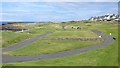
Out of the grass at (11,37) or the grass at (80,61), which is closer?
the grass at (80,61)

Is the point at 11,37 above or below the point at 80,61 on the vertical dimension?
above

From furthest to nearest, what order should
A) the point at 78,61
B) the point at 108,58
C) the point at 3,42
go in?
the point at 3,42 → the point at 108,58 → the point at 78,61

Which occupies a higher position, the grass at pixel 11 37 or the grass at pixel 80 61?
the grass at pixel 11 37

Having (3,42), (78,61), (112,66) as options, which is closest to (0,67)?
(78,61)

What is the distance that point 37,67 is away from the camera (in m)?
49.2

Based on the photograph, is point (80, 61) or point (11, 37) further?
point (11, 37)

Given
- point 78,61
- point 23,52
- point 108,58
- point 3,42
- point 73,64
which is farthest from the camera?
point 3,42

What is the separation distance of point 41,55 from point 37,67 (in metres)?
16.1

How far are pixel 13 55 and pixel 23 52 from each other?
15.2ft

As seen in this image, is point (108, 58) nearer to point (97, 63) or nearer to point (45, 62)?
point (97, 63)

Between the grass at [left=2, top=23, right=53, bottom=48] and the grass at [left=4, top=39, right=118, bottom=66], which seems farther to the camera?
the grass at [left=2, top=23, right=53, bottom=48]

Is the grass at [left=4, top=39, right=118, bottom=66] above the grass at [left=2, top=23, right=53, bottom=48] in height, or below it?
below

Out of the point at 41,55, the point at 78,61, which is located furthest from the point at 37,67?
the point at 41,55

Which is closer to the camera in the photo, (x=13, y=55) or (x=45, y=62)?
(x=45, y=62)
